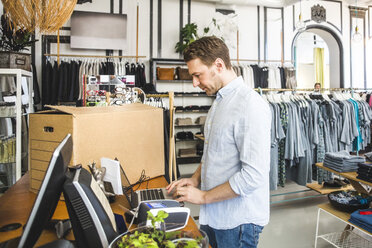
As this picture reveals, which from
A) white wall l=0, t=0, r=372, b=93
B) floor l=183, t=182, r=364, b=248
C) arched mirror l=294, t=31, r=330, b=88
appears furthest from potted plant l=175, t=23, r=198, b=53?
arched mirror l=294, t=31, r=330, b=88

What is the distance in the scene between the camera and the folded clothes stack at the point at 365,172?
7.46 feet

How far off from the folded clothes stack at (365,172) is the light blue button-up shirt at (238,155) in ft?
5.13

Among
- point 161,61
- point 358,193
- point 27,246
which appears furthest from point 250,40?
point 27,246

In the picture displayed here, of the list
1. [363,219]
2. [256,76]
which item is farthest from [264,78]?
[363,219]

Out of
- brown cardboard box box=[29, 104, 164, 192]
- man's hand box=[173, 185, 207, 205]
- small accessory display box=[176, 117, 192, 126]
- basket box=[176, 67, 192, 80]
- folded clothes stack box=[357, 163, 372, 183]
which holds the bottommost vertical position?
folded clothes stack box=[357, 163, 372, 183]

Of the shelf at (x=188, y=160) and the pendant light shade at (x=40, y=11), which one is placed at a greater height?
the pendant light shade at (x=40, y=11)

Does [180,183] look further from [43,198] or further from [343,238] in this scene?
[343,238]

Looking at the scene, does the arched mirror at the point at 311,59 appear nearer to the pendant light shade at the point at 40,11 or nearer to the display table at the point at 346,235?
the display table at the point at 346,235

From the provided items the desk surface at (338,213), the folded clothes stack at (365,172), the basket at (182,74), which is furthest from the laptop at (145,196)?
the basket at (182,74)

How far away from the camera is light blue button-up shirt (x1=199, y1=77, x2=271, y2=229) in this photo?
1.08 m

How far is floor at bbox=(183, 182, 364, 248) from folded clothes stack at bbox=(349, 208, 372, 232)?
2.11ft

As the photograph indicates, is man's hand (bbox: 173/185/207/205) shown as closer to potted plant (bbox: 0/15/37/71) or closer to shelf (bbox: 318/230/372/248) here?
shelf (bbox: 318/230/372/248)

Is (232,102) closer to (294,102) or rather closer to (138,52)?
(294,102)

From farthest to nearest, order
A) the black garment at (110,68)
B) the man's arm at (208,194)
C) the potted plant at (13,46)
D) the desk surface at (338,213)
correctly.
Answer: the black garment at (110,68) → the potted plant at (13,46) → the desk surface at (338,213) → the man's arm at (208,194)
